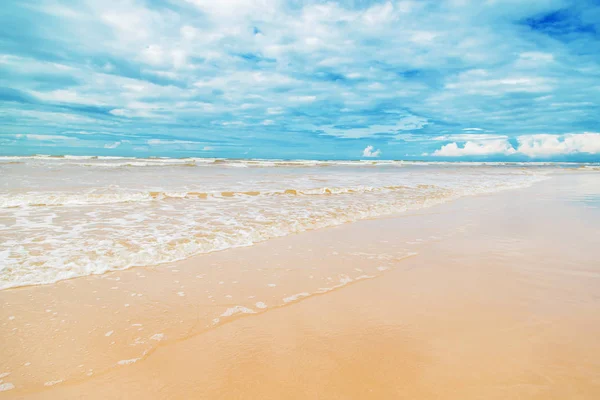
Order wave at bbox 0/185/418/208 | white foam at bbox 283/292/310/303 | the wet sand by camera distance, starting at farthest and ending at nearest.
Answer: wave at bbox 0/185/418/208 → white foam at bbox 283/292/310/303 → the wet sand

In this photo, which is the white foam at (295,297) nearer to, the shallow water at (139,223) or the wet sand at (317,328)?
the wet sand at (317,328)

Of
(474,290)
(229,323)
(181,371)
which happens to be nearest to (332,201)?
(474,290)

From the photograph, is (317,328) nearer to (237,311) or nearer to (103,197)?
(237,311)

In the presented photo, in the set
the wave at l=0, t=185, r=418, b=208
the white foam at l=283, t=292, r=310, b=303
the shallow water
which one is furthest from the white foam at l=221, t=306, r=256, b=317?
the wave at l=0, t=185, r=418, b=208

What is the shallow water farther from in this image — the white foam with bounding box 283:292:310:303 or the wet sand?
the white foam with bounding box 283:292:310:303

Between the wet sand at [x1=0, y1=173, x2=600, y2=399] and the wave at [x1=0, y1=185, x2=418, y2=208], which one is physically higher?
the wave at [x1=0, y1=185, x2=418, y2=208]

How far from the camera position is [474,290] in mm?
3850

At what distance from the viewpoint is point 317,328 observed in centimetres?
300

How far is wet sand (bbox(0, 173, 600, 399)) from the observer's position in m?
2.26

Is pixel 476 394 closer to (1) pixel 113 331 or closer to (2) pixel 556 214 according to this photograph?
(1) pixel 113 331

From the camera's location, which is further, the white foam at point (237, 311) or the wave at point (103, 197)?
the wave at point (103, 197)

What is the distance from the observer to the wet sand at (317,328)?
2256 millimetres

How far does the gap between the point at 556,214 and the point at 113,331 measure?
33.4ft

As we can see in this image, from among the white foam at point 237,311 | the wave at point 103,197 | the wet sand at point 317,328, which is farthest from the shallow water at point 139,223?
the white foam at point 237,311
